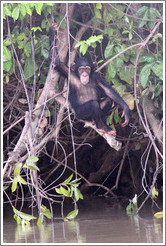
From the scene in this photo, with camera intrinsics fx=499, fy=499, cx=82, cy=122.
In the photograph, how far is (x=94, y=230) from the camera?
4816 millimetres

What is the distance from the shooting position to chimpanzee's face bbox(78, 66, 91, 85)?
581 cm

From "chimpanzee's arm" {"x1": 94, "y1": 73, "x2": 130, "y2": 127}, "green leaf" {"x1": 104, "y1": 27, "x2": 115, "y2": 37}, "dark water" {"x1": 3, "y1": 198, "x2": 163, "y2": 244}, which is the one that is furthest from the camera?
"chimpanzee's arm" {"x1": 94, "y1": 73, "x2": 130, "y2": 127}

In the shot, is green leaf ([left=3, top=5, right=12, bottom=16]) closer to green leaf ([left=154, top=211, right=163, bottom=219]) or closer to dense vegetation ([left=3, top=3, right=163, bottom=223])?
dense vegetation ([left=3, top=3, right=163, bottom=223])

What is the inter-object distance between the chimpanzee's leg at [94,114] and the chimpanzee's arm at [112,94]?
199mm

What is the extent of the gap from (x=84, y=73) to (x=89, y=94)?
366mm

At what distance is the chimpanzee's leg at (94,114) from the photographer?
5.65 metres

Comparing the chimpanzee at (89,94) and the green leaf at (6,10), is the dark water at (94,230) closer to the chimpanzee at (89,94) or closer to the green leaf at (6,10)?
the chimpanzee at (89,94)

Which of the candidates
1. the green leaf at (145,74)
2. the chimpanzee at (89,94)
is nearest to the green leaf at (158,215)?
the chimpanzee at (89,94)

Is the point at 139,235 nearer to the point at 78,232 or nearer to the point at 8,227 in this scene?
the point at 78,232

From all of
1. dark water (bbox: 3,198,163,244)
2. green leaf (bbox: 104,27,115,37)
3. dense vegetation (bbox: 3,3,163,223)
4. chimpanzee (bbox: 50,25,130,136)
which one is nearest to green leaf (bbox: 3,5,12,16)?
dense vegetation (bbox: 3,3,163,223)

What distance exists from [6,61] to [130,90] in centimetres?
159

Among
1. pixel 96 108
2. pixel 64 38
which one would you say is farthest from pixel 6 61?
pixel 96 108

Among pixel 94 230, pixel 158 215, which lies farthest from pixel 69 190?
pixel 158 215

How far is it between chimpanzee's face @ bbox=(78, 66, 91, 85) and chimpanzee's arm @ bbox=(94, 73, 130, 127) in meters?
0.15
